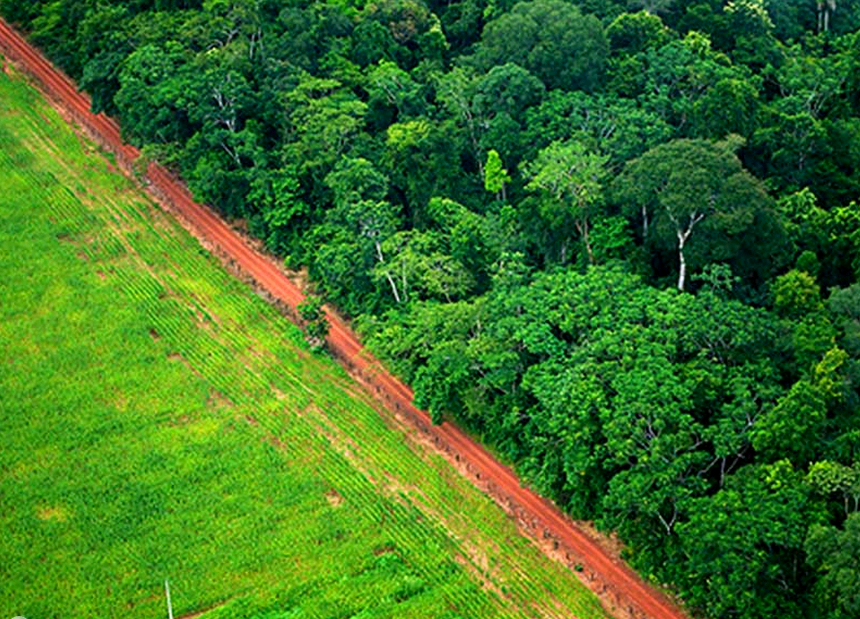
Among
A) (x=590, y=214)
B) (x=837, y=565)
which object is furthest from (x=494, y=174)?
(x=837, y=565)

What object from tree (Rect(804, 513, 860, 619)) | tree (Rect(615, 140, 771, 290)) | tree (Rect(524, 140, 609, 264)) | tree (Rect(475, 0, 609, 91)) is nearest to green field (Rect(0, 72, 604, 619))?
tree (Rect(804, 513, 860, 619))

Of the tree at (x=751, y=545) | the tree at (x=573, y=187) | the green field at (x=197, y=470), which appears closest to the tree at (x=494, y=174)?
the tree at (x=573, y=187)

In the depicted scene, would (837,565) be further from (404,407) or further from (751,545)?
(404,407)

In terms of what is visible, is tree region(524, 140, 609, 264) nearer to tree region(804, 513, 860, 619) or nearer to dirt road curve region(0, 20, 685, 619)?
dirt road curve region(0, 20, 685, 619)

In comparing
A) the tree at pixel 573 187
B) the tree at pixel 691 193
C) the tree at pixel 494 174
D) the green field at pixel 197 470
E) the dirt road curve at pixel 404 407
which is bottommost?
the green field at pixel 197 470

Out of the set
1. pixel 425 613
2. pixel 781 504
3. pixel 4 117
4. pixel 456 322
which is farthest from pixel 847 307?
pixel 4 117

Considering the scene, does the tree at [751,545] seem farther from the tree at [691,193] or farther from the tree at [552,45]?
the tree at [552,45]

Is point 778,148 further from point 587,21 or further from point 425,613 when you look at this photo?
point 425,613
